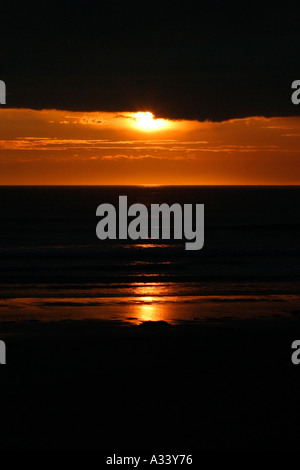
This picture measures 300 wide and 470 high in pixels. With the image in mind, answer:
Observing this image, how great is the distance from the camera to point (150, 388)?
11.2 meters

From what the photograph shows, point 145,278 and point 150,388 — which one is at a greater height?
point 145,278

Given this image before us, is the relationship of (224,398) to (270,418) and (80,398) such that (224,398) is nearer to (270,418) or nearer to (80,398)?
(270,418)

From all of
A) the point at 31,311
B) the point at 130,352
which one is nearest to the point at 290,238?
the point at 31,311

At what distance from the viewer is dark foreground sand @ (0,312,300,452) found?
9.16 metres

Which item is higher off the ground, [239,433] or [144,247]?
[144,247]

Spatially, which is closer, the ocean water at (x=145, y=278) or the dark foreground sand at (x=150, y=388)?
the dark foreground sand at (x=150, y=388)

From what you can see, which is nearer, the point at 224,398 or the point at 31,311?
the point at 224,398

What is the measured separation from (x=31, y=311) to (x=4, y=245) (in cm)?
2295

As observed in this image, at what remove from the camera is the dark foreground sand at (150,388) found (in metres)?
9.16

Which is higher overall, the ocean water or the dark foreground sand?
the ocean water

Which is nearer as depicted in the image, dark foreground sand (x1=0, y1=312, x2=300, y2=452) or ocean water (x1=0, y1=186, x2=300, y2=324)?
dark foreground sand (x1=0, y1=312, x2=300, y2=452)

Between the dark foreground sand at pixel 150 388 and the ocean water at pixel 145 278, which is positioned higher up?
the ocean water at pixel 145 278

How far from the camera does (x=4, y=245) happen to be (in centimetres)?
4131

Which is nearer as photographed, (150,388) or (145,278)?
(150,388)
